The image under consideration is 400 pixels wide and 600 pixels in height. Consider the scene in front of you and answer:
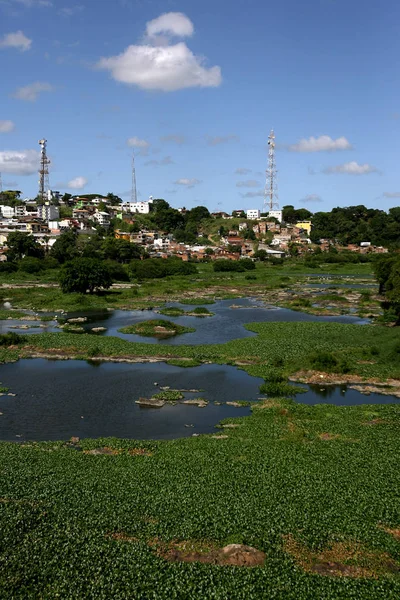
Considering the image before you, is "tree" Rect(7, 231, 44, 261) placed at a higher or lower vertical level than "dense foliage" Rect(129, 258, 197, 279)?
higher

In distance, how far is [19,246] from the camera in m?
94.0

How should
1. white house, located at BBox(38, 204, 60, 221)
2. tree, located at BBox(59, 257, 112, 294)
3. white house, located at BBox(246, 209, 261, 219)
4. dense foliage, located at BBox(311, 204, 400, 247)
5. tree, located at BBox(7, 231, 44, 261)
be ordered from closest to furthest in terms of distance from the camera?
tree, located at BBox(59, 257, 112, 294) → tree, located at BBox(7, 231, 44, 261) → white house, located at BBox(38, 204, 60, 221) → dense foliage, located at BBox(311, 204, 400, 247) → white house, located at BBox(246, 209, 261, 219)

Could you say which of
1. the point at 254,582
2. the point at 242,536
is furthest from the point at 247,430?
the point at 254,582

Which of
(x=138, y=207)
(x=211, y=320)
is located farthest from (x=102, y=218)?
(x=211, y=320)

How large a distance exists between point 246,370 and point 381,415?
414 inches

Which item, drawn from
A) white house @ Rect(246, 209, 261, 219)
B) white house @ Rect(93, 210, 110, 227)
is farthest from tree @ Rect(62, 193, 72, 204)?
white house @ Rect(246, 209, 261, 219)

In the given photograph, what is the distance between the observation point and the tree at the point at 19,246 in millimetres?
93125

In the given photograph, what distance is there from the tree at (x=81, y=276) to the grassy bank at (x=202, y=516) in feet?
149

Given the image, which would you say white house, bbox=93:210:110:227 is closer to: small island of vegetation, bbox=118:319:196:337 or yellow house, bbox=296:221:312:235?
yellow house, bbox=296:221:312:235

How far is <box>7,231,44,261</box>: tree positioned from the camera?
93.1 meters

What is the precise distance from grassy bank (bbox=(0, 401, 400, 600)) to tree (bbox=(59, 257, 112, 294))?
45.3 m

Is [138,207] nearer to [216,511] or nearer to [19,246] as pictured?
[19,246]

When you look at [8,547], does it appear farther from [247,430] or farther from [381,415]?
[381,415]

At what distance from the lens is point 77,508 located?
1585cm
